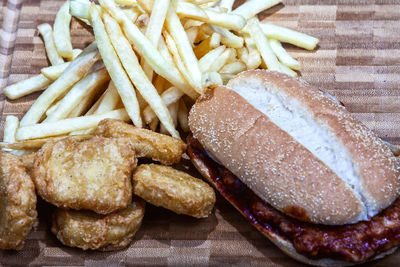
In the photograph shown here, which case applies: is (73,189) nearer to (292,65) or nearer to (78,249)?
(78,249)

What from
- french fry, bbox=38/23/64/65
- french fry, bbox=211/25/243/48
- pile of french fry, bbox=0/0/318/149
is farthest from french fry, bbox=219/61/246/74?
french fry, bbox=38/23/64/65

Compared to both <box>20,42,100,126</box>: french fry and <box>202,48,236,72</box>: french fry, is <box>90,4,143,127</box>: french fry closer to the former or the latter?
<box>20,42,100,126</box>: french fry

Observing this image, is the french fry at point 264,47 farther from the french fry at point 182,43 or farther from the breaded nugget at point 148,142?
the breaded nugget at point 148,142

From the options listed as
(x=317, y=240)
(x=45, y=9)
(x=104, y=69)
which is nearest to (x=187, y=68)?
(x=104, y=69)

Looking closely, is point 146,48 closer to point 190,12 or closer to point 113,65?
point 113,65

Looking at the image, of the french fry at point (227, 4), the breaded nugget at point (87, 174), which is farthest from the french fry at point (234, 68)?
the breaded nugget at point (87, 174)

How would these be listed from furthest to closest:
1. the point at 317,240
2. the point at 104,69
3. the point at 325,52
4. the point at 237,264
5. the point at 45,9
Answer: the point at 45,9, the point at 325,52, the point at 104,69, the point at 237,264, the point at 317,240

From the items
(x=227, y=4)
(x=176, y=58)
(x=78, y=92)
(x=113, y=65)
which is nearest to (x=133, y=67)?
(x=113, y=65)
